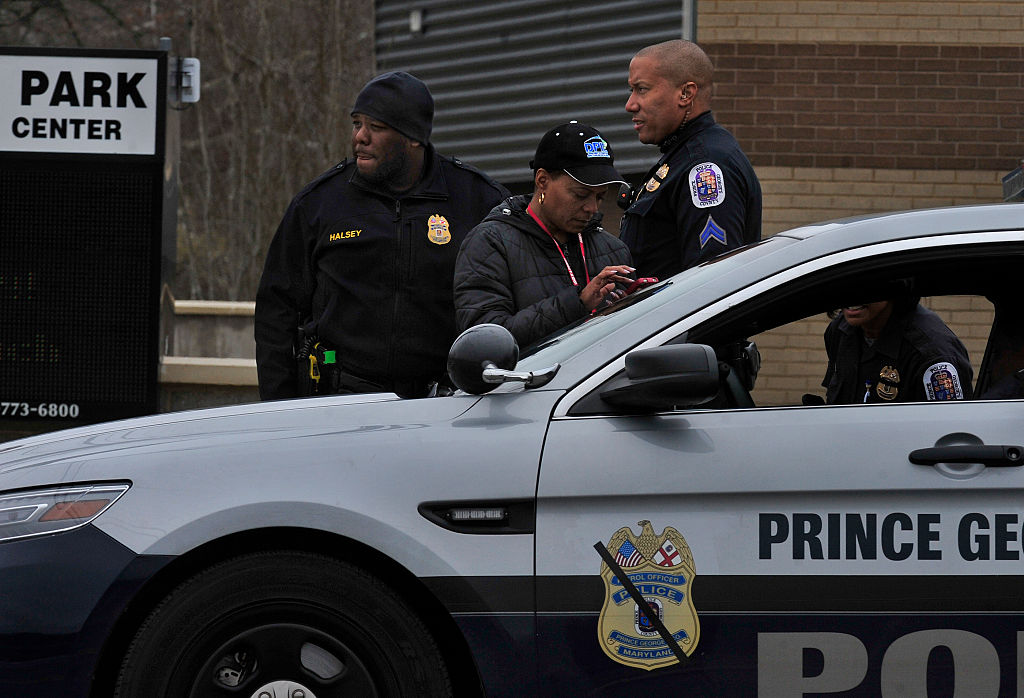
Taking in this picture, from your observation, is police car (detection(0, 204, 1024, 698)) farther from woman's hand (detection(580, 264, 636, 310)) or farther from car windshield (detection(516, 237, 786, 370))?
woman's hand (detection(580, 264, 636, 310))

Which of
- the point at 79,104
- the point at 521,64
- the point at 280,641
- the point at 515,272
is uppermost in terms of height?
the point at 521,64

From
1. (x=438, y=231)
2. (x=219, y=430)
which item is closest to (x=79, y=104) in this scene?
(x=438, y=231)

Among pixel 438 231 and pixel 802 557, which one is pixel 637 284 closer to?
pixel 438 231

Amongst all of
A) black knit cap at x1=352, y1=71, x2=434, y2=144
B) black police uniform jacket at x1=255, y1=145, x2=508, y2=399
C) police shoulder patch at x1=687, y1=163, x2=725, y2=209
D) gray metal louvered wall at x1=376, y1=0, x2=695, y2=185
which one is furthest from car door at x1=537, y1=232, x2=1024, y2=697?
gray metal louvered wall at x1=376, y1=0, x2=695, y2=185

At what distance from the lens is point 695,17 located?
974 centimetres

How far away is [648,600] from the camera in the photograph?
3.04 meters

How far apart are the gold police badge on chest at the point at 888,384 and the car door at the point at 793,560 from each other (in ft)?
1.13

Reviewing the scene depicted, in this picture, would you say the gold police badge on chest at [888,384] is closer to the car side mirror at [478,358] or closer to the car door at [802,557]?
the car door at [802,557]

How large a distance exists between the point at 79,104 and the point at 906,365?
18.1ft

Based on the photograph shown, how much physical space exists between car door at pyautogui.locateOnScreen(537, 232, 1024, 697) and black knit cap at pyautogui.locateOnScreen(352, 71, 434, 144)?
2167 mm

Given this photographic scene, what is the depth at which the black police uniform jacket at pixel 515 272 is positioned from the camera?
4195 millimetres

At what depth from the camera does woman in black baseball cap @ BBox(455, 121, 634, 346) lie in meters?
4.30

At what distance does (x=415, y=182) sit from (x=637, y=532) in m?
2.35

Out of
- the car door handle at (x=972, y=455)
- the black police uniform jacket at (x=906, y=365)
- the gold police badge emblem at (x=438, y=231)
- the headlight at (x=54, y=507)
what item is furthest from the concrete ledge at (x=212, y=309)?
the car door handle at (x=972, y=455)
